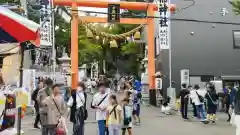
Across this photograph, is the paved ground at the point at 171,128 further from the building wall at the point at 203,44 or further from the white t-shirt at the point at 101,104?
the building wall at the point at 203,44

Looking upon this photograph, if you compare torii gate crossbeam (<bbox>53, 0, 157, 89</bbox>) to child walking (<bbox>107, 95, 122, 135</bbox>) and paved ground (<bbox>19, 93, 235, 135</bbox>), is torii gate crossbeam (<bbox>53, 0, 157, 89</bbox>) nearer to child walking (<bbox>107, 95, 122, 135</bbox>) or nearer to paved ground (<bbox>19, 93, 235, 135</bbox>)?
paved ground (<bbox>19, 93, 235, 135</bbox>)

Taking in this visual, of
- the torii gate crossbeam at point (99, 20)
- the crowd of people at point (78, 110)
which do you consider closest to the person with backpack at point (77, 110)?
the crowd of people at point (78, 110)

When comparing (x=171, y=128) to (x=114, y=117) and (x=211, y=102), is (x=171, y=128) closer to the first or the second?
(x=211, y=102)

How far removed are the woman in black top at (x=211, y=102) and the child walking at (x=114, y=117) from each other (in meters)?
7.19

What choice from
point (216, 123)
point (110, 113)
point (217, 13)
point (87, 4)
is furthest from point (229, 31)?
point (110, 113)

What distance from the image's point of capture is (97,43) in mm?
57250

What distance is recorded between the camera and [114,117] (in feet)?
34.6

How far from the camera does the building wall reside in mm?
28391

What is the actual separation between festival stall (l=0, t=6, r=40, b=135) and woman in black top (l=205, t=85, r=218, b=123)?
11.6 m

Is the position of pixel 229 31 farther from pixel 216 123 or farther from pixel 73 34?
pixel 216 123

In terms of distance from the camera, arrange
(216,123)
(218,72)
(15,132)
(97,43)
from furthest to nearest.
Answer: (97,43) → (218,72) → (216,123) → (15,132)

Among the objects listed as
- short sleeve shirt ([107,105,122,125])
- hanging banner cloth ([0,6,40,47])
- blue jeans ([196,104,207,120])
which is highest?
hanging banner cloth ([0,6,40,47])

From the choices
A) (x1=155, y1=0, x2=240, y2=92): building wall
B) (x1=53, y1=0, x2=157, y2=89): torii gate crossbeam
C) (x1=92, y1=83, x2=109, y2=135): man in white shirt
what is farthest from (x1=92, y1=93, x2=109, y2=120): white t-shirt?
(x1=155, y1=0, x2=240, y2=92): building wall

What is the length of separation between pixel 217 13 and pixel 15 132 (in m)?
24.6
